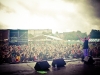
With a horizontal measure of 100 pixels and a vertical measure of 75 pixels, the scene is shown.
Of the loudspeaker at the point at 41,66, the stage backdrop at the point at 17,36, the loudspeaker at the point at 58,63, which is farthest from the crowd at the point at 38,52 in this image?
the loudspeaker at the point at 41,66

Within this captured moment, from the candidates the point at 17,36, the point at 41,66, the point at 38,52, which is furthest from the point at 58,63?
the point at 17,36

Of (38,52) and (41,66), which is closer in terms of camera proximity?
(41,66)

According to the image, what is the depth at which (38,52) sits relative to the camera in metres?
10.4

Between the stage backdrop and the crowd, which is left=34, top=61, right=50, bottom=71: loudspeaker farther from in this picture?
the stage backdrop

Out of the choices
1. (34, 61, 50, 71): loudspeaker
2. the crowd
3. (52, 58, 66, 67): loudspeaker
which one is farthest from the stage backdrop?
(34, 61, 50, 71): loudspeaker

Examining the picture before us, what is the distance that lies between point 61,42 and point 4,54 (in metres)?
5.33

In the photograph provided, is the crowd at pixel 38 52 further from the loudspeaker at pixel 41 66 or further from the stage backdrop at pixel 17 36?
the loudspeaker at pixel 41 66

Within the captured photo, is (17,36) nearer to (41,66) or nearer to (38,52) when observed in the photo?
(38,52)

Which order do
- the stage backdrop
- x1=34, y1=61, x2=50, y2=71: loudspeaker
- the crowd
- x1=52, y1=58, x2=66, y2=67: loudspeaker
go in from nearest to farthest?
x1=34, y1=61, x2=50, y2=71: loudspeaker < x1=52, y1=58, x2=66, y2=67: loudspeaker < the crowd < the stage backdrop

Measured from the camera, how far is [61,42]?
12.7 meters

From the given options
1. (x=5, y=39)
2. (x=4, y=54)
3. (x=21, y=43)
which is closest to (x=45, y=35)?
(x=21, y=43)

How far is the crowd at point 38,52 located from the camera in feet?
32.0

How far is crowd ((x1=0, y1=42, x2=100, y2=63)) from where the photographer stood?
9.75 m

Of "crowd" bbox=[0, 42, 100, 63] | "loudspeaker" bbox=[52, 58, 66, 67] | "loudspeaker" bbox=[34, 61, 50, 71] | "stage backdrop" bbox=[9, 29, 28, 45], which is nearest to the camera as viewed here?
"loudspeaker" bbox=[34, 61, 50, 71]
